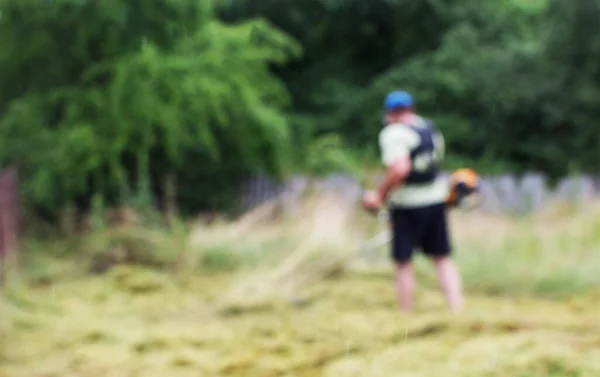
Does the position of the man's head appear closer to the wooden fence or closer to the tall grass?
the tall grass

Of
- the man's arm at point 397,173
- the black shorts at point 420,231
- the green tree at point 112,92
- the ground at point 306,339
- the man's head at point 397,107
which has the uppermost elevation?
the green tree at point 112,92

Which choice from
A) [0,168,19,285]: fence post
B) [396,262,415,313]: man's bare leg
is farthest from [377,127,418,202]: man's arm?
[0,168,19,285]: fence post

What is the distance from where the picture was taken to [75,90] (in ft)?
28.9

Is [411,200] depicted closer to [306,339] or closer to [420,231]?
[420,231]

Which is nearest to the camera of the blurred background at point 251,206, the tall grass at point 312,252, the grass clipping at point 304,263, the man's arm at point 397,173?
the blurred background at point 251,206

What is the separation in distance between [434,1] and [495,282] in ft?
39.4

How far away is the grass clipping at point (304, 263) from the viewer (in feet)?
17.5

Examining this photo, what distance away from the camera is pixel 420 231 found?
16.3ft

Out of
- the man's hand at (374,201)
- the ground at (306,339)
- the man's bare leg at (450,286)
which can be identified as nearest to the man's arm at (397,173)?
the man's hand at (374,201)

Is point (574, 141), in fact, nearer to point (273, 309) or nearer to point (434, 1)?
point (434, 1)

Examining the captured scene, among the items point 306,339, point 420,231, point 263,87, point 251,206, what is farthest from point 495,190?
point 306,339

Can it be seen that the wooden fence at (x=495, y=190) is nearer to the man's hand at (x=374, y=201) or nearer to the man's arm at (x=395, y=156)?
the man's hand at (x=374, y=201)

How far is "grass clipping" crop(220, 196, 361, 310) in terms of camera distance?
5348 millimetres

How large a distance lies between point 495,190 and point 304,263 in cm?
640
